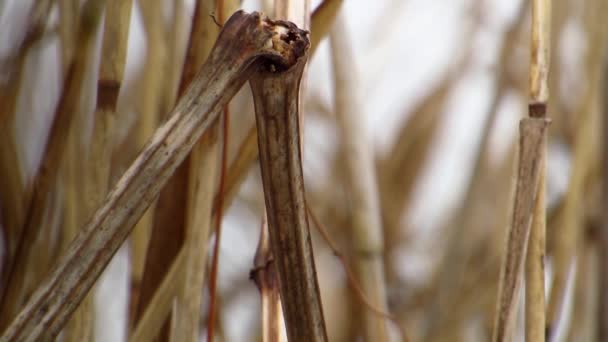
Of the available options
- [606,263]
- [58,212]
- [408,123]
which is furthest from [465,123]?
[58,212]

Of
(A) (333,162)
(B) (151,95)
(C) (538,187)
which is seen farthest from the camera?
(A) (333,162)

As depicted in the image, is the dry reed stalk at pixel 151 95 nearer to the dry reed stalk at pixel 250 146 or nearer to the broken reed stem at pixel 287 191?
the dry reed stalk at pixel 250 146

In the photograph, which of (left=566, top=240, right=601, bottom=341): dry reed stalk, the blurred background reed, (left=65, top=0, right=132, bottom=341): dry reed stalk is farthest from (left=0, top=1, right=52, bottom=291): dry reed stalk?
(left=566, top=240, right=601, bottom=341): dry reed stalk

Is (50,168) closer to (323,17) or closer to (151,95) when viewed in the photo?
(151,95)

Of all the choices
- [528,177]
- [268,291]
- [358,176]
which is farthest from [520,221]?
[358,176]

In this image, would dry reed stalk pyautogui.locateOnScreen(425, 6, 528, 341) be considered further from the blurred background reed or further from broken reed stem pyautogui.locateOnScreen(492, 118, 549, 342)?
broken reed stem pyautogui.locateOnScreen(492, 118, 549, 342)

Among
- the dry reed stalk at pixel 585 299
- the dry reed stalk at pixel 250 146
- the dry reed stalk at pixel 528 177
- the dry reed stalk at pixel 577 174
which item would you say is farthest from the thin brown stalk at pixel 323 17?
the dry reed stalk at pixel 585 299
